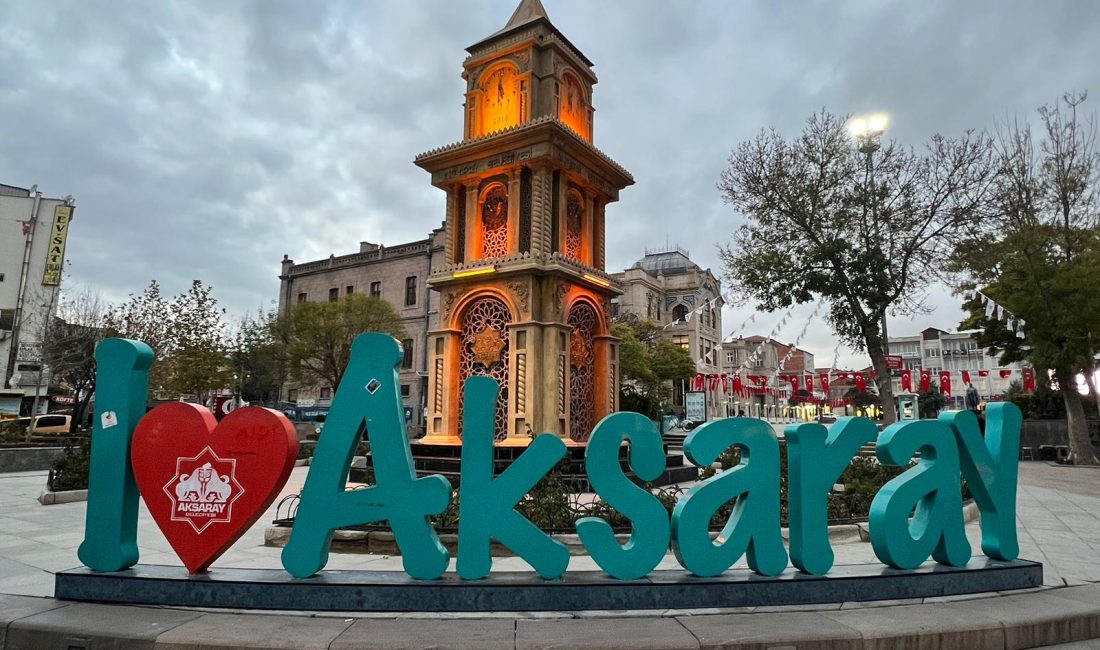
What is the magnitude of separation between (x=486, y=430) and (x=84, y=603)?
12.6 ft

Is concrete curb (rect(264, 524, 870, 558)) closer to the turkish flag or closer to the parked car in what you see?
the parked car

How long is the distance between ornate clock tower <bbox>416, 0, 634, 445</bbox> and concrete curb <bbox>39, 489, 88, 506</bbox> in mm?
7082

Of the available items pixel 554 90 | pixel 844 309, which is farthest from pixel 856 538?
pixel 844 309

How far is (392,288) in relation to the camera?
46625mm

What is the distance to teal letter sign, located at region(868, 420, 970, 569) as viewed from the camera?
585 centimetres

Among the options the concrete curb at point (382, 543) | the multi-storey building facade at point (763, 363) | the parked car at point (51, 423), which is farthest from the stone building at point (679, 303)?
the concrete curb at point (382, 543)

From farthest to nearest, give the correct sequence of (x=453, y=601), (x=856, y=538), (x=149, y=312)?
1. (x=149, y=312)
2. (x=856, y=538)
3. (x=453, y=601)

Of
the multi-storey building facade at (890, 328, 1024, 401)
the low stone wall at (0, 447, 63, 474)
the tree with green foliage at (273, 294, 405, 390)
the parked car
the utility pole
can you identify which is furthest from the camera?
the multi-storey building facade at (890, 328, 1024, 401)

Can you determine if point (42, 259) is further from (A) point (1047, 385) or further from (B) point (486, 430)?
(A) point (1047, 385)

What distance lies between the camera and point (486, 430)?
558 centimetres

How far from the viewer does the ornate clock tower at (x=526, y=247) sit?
13367 millimetres

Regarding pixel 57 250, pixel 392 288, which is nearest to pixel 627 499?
pixel 392 288

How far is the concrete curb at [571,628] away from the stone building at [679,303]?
51003 mm

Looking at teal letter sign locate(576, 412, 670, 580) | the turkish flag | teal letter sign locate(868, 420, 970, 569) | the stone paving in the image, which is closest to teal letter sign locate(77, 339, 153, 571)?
the stone paving
